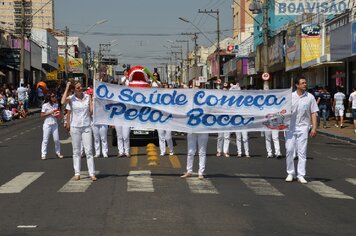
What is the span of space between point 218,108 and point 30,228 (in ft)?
19.3

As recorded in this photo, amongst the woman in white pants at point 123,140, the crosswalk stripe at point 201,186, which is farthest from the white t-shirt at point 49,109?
the crosswalk stripe at point 201,186

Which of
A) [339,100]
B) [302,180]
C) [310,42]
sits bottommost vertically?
[302,180]

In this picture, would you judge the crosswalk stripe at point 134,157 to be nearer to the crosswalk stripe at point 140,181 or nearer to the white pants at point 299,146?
the crosswalk stripe at point 140,181

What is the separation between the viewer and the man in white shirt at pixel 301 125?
12359mm

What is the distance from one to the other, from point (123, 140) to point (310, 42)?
2527 cm

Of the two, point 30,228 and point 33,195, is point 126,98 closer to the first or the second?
point 33,195

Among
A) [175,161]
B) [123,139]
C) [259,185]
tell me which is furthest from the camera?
[123,139]

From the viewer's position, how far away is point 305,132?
12.4 m

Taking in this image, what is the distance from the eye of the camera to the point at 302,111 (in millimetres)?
12398

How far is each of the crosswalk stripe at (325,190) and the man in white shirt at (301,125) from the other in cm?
26

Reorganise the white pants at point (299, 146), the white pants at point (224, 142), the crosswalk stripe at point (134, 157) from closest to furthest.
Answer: the white pants at point (299, 146)
the crosswalk stripe at point (134, 157)
the white pants at point (224, 142)

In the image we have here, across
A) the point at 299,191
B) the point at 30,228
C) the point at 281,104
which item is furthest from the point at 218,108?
the point at 30,228

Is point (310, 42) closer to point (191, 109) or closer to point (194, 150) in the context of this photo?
point (191, 109)

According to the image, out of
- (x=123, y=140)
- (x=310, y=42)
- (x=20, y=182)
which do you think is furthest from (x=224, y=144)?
(x=310, y=42)
